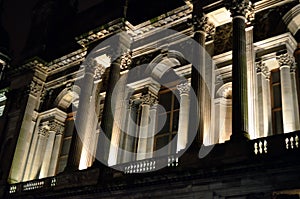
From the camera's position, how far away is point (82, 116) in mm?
22688

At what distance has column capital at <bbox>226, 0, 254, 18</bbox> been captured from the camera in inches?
730

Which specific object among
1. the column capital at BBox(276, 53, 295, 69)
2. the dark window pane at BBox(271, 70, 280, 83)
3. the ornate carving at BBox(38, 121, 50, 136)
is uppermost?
the column capital at BBox(276, 53, 295, 69)

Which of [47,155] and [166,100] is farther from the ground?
[166,100]

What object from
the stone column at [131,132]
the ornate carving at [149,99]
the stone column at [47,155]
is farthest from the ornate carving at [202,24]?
the stone column at [47,155]

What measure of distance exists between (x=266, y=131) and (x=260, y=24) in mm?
5086

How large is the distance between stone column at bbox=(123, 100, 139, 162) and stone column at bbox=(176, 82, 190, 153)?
313cm

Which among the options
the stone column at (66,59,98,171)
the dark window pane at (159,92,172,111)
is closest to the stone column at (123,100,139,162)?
the dark window pane at (159,92,172,111)

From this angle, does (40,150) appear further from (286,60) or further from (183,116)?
(286,60)

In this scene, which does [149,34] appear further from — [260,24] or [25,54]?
[25,54]

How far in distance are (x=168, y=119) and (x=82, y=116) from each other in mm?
4510

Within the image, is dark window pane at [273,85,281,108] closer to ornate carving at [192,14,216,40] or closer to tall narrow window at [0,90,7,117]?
ornate carving at [192,14,216,40]

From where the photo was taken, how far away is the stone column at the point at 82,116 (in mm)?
21372

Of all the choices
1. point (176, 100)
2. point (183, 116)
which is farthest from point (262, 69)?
point (176, 100)

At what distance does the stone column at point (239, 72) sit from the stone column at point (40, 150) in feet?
45.4
